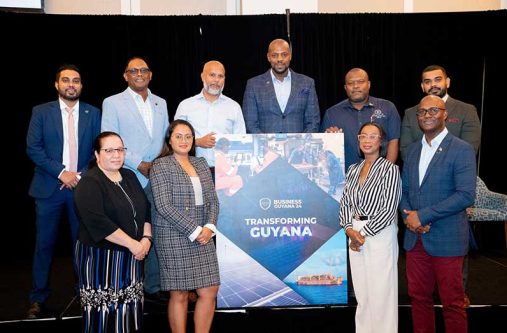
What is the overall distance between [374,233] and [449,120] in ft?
4.91

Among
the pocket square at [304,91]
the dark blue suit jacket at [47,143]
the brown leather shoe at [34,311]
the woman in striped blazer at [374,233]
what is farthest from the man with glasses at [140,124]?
the woman in striped blazer at [374,233]

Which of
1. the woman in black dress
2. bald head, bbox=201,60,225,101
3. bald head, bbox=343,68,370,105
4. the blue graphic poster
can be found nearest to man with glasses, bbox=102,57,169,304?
bald head, bbox=201,60,225,101

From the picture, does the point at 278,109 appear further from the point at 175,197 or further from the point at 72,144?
the point at 72,144

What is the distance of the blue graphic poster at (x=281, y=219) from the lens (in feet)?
13.9

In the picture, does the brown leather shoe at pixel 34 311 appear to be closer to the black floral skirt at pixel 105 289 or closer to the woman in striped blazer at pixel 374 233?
the black floral skirt at pixel 105 289

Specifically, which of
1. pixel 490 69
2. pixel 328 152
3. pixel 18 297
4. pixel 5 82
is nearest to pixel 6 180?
pixel 5 82

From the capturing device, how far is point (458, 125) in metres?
4.66

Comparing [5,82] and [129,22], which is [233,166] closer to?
[129,22]

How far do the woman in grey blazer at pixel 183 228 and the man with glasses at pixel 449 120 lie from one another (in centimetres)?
171

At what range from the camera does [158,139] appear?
4.57 metres

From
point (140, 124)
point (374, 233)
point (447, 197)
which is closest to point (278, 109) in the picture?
point (140, 124)

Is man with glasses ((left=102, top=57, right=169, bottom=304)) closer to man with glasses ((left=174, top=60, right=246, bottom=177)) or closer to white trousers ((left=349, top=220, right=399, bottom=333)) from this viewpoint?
man with glasses ((left=174, top=60, right=246, bottom=177))

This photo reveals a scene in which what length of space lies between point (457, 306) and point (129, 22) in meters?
4.66

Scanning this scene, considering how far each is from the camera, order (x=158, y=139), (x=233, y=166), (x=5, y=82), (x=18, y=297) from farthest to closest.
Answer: (x=5, y=82)
(x=18, y=297)
(x=158, y=139)
(x=233, y=166)
